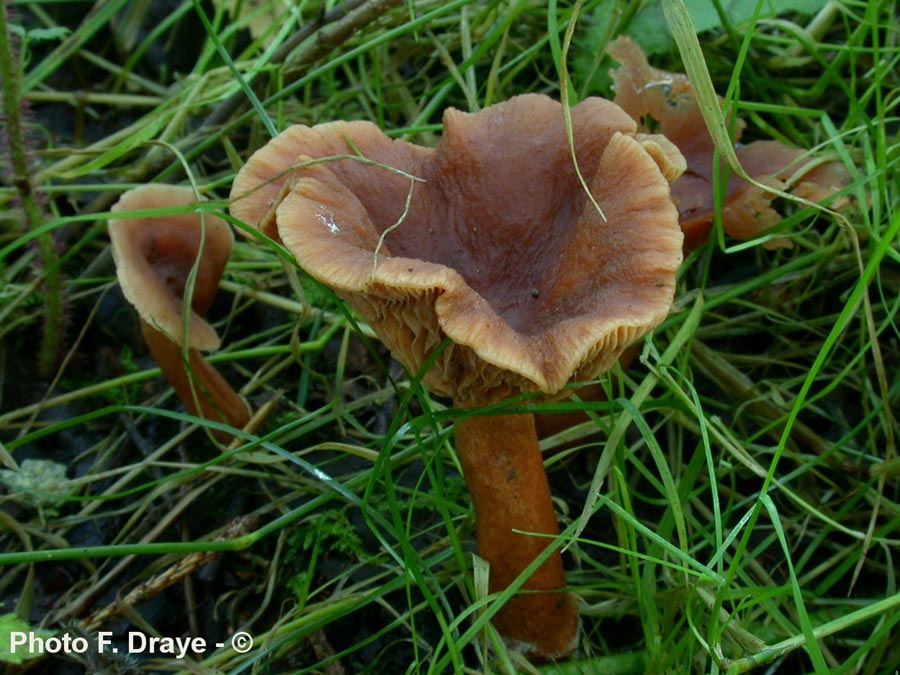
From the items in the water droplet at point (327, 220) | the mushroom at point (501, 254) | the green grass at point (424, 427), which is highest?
the water droplet at point (327, 220)

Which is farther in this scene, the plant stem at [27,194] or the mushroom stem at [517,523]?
the plant stem at [27,194]

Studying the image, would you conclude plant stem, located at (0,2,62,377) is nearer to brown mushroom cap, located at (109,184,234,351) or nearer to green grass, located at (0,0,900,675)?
green grass, located at (0,0,900,675)

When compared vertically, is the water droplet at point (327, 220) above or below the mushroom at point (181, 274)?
above

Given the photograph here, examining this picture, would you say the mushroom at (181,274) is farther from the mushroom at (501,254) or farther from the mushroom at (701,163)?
the mushroom at (701,163)

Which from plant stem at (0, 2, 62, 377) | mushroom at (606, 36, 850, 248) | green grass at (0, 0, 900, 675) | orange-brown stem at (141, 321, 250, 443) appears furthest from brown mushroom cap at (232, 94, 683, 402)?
plant stem at (0, 2, 62, 377)

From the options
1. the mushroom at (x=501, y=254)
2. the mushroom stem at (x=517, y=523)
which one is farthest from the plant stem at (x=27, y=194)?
the mushroom stem at (x=517, y=523)

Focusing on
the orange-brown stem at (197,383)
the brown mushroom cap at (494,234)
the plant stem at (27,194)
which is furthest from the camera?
the orange-brown stem at (197,383)

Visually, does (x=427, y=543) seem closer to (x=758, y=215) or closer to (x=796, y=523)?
(x=796, y=523)
